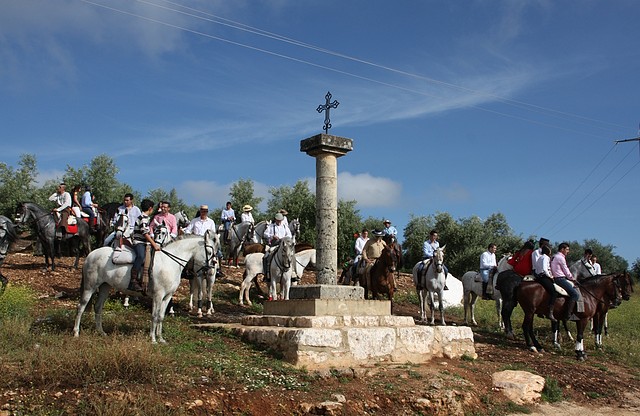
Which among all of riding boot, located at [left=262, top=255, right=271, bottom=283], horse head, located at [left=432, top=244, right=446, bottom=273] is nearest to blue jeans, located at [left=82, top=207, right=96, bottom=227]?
riding boot, located at [left=262, top=255, right=271, bottom=283]

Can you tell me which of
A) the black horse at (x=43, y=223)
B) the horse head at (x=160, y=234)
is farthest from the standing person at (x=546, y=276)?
the black horse at (x=43, y=223)

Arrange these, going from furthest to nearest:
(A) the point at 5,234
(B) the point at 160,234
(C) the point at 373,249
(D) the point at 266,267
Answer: (C) the point at 373,249 → (D) the point at 266,267 → (A) the point at 5,234 → (B) the point at 160,234

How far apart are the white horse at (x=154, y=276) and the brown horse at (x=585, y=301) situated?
908 centimetres

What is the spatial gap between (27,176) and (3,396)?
115 ft

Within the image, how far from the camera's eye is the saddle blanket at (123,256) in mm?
11867

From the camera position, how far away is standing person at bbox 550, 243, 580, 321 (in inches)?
636

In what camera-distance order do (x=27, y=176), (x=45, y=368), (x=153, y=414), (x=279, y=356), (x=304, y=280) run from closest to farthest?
(x=153, y=414) → (x=45, y=368) → (x=279, y=356) → (x=304, y=280) → (x=27, y=176)

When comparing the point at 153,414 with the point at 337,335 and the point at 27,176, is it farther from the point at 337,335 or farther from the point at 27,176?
the point at 27,176

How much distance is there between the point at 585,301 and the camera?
16391 mm

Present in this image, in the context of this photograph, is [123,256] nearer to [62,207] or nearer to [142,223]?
[142,223]

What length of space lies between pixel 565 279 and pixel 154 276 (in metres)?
10.9

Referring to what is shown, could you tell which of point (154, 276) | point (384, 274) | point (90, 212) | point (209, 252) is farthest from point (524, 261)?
point (90, 212)

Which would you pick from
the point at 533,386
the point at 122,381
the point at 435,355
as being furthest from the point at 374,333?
the point at 122,381

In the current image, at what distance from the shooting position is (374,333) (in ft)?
38.1
